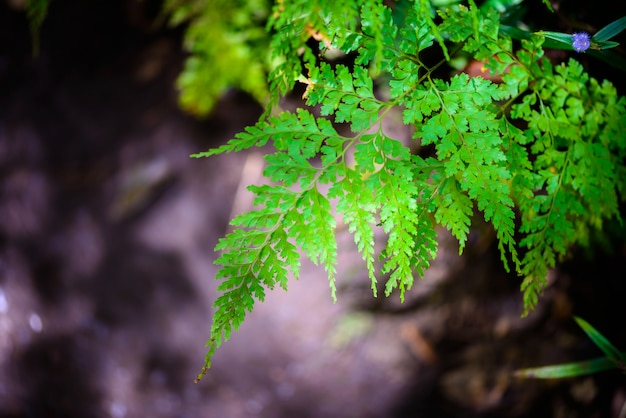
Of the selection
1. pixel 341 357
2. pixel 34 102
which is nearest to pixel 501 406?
pixel 341 357

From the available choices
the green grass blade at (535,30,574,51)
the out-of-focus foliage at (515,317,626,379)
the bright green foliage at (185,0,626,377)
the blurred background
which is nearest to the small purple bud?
the green grass blade at (535,30,574,51)

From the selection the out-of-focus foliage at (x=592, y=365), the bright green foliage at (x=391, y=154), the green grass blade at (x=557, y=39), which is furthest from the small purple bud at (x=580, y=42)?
the out-of-focus foliage at (x=592, y=365)

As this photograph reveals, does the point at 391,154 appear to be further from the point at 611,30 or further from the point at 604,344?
the point at 604,344

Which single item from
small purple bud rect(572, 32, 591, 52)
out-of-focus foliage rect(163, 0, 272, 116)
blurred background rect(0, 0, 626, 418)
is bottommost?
blurred background rect(0, 0, 626, 418)

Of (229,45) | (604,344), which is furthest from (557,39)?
(229,45)

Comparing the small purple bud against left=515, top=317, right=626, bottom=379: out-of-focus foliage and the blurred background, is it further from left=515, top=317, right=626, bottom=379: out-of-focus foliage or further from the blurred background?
left=515, top=317, right=626, bottom=379: out-of-focus foliage

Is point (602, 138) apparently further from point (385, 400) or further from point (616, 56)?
point (385, 400)
